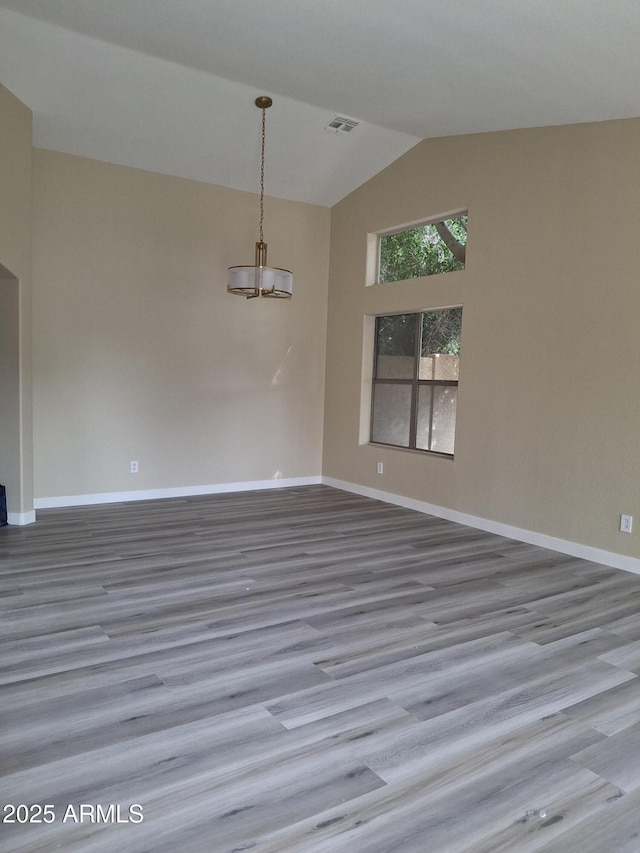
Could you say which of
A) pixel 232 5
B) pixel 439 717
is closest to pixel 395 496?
pixel 439 717

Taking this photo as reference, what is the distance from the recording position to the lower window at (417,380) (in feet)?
18.5

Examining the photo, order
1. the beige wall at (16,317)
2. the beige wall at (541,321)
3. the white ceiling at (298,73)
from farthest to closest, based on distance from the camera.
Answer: the beige wall at (16,317)
the beige wall at (541,321)
the white ceiling at (298,73)

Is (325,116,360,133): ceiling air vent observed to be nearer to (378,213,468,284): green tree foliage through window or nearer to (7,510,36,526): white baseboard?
(378,213,468,284): green tree foliage through window

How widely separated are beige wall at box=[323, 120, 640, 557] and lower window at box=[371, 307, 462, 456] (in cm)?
20

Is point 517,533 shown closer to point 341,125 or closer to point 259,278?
point 259,278

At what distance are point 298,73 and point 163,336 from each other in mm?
2741

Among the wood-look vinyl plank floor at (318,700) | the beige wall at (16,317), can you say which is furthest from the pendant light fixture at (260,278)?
the wood-look vinyl plank floor at (318,700)

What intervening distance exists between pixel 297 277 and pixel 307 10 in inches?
141

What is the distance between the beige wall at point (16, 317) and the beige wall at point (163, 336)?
0.62 metres

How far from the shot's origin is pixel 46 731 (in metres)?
2.10

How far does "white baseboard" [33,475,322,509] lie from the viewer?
558 cm

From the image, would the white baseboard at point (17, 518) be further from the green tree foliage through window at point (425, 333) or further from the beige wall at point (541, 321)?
the green tree foliage through window at point (425, 333)

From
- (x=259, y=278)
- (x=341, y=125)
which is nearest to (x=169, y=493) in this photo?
(x=259, y=278)

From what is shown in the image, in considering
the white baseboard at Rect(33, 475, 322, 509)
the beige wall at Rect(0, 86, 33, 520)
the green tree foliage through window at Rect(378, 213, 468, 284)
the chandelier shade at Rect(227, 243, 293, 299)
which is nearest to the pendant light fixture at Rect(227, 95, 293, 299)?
the chandelier shade at Rect(227, 243, 293, 299)
